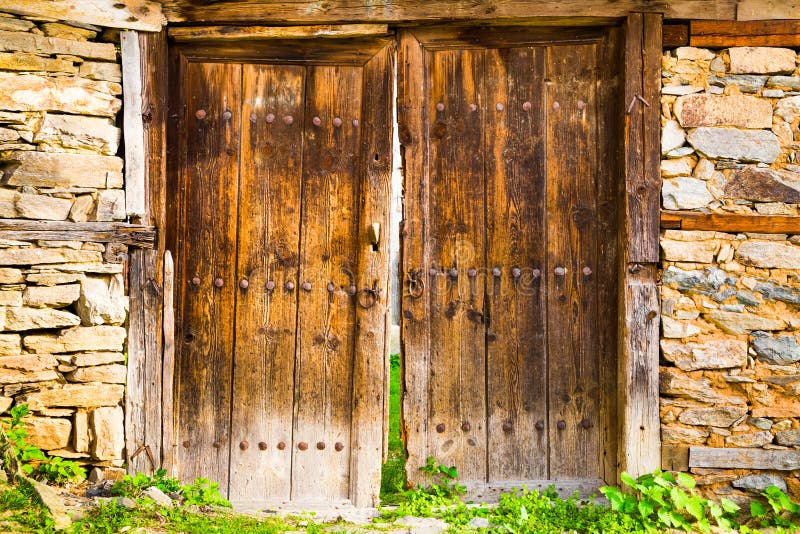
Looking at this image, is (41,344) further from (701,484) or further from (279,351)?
(701,484)

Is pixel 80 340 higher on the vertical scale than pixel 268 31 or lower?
lower

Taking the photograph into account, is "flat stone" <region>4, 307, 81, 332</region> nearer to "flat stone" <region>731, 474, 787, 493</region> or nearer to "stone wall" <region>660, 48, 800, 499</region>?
"stone wall" <region>660, 48, 800, 499</region>

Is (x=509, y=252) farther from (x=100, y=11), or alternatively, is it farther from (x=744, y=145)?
(x=100, y=11)

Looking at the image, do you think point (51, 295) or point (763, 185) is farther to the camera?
point (763, 185)

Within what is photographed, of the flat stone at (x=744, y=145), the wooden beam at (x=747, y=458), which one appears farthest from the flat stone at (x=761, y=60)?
the wooden beam at (x=747, y=458)

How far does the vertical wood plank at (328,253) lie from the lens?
344 centimetres

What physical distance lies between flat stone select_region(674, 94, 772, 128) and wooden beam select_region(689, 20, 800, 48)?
0.26 m

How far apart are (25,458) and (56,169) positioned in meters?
1.31

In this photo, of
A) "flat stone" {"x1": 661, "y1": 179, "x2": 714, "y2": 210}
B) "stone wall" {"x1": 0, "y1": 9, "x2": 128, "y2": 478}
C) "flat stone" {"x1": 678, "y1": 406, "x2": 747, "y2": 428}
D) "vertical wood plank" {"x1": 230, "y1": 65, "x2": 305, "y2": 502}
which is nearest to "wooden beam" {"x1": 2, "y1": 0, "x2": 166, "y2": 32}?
"stone wall" {"x1": 0, "y1": 9, "x2": 128, "y2": 478}

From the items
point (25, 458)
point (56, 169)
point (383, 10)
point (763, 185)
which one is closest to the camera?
point (25, 458)

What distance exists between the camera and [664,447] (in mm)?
3213

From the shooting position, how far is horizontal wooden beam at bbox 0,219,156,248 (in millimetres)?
3027

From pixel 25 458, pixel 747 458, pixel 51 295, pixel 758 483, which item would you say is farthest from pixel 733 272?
pixel 25 458

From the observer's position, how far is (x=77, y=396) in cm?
310
